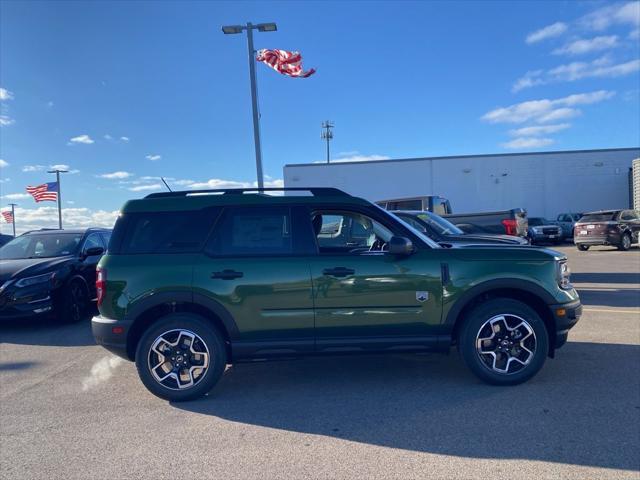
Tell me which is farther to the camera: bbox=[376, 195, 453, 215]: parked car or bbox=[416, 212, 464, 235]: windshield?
bbox=[376, 195, 453, 215]: parked car

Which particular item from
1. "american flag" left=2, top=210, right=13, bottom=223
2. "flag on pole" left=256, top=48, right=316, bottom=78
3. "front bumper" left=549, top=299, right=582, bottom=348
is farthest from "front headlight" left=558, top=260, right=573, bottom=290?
"american flag" left=2, top=210, right=13, bottom=223

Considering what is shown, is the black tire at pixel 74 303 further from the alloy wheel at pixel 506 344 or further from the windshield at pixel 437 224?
the alloy wheel at pixel 506 344

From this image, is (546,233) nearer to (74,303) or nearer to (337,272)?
(74,303)

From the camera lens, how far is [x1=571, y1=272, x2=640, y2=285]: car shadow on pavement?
10.8m

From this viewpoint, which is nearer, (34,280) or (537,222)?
(34,280)

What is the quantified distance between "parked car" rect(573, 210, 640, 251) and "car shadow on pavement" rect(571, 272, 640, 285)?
7668mm

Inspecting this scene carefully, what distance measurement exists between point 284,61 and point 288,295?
11.7 metres

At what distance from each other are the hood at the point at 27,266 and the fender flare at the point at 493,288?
6659mm

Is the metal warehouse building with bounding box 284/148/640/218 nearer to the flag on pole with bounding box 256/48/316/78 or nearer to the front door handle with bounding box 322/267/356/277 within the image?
the flag on pole with bounding box 256/48/316/78

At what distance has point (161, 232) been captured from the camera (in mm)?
4402

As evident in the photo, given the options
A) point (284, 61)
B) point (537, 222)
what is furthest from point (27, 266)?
point (537, 222)

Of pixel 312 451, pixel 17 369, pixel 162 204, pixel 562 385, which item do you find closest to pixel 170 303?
pixel 162 204

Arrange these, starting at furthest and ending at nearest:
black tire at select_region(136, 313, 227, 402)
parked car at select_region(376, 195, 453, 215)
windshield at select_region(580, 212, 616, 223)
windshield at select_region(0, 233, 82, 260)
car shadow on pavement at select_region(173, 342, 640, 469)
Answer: windshield at select_region(580, 212, 616, 223), parked car at select_region(376, 195, 453, 215), windshield at select_region(0, 233, 82, 260), black tire at select_region(136, 313, 227, 402), car shadow on pavement at select_region(173, 342, 640, 469)

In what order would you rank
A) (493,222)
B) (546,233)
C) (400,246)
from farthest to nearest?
(546,233) < (493,222) < (400,246)
